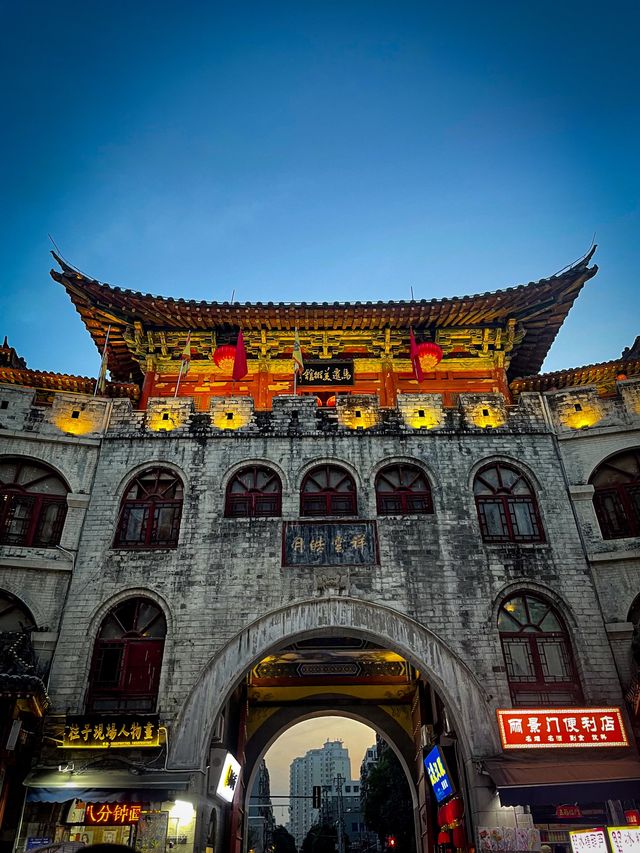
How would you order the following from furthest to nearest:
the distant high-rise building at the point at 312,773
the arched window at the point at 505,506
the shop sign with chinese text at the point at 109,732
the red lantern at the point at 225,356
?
the distant high-rise building at the point at 312,773, the red lantern at the point at 225,356, the arched window at the point at 505,506, the shop sign with chinese text at the point at 109,732

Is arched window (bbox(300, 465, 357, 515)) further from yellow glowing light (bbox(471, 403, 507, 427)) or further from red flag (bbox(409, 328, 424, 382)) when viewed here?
red flag (bbox(409, 328, 424, 382))

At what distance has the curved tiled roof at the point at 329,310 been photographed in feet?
52.8

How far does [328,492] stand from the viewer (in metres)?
12.9

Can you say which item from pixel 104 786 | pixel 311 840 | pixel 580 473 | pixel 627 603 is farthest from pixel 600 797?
pixel 311 840

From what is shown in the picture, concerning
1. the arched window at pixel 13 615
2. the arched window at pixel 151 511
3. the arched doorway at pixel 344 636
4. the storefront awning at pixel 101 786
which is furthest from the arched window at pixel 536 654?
the arched window at pixel 13 615

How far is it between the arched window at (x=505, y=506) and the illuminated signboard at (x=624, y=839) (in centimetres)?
550

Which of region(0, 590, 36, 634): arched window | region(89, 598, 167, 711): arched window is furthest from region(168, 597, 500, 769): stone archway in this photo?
region(0, 590, 36, 634): arched window

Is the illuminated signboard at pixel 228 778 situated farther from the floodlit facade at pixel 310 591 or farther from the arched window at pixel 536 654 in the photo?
the arched window at pixel 536 654

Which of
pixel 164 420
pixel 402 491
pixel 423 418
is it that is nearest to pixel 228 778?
pixel 402 491

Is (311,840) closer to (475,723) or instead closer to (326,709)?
(326,709)

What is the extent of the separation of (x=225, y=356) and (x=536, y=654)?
10795mm

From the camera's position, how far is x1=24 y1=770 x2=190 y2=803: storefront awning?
954cm

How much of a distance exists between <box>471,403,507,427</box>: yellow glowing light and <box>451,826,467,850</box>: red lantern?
8.01 m

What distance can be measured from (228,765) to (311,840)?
158ft
